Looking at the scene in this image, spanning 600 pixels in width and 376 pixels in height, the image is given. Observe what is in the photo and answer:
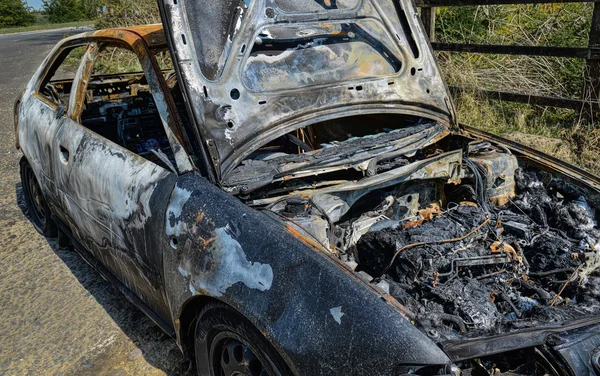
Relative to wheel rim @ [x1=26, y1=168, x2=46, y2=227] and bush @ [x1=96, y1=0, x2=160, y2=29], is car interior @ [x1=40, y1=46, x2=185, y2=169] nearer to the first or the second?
wheel rim @ [x1=26, y1=168, x2=46, y2=227]

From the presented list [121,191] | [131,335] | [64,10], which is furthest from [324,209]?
[64,10]

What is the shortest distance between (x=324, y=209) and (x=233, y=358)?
808 mm

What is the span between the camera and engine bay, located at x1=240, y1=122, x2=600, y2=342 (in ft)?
6.86

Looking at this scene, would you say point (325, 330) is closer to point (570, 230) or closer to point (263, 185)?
point (263, 185)

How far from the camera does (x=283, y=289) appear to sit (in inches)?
74.2

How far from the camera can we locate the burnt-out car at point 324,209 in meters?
1.77

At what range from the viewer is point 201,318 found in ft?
7.54

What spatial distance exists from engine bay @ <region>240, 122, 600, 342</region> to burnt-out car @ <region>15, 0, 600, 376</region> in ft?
0.04

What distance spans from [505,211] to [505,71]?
4.19 m

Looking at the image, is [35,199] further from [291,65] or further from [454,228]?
[454,228]

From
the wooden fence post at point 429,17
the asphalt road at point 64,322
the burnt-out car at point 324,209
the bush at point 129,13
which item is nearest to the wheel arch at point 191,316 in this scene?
the burnt-out car at point 324,209

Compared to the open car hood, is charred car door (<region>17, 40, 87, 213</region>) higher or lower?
lower

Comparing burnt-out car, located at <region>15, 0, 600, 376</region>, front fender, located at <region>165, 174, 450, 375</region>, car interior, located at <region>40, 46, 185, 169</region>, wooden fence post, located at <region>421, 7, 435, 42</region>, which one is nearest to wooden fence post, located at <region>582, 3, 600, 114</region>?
wooden fence post, located at <region>421, 7, 435, 42</region>

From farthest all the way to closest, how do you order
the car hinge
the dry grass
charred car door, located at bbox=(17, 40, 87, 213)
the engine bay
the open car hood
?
the dry grass, charred car door, located at bbox=(17, 40, 87, 213), the open car hood, the car hinge, the engine bay
